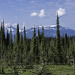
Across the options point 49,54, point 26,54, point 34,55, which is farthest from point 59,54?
point 26,54

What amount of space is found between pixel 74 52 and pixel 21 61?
27760 mm

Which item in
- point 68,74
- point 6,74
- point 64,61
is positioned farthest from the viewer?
point 64,61

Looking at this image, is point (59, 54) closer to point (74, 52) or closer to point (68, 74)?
point (74, 52)

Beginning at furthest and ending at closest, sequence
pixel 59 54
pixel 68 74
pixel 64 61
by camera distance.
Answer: pixel 64 61 → pixel 59 54 → pixel 68 74

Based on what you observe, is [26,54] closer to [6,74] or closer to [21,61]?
[21,61]

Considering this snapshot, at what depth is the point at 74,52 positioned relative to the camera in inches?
3130

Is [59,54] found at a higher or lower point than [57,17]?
lower

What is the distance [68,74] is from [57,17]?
5344 cm

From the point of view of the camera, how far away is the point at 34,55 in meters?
82.1

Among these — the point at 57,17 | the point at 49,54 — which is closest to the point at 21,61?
the point at 49,54

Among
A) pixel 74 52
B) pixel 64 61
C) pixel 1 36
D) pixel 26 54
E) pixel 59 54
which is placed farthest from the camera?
pixel 1 36

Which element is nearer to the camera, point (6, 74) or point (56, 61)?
point (6, 74)

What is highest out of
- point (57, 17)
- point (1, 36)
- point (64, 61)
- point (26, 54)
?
point (57, 17)

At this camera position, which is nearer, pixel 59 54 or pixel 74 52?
pixel 74 52
